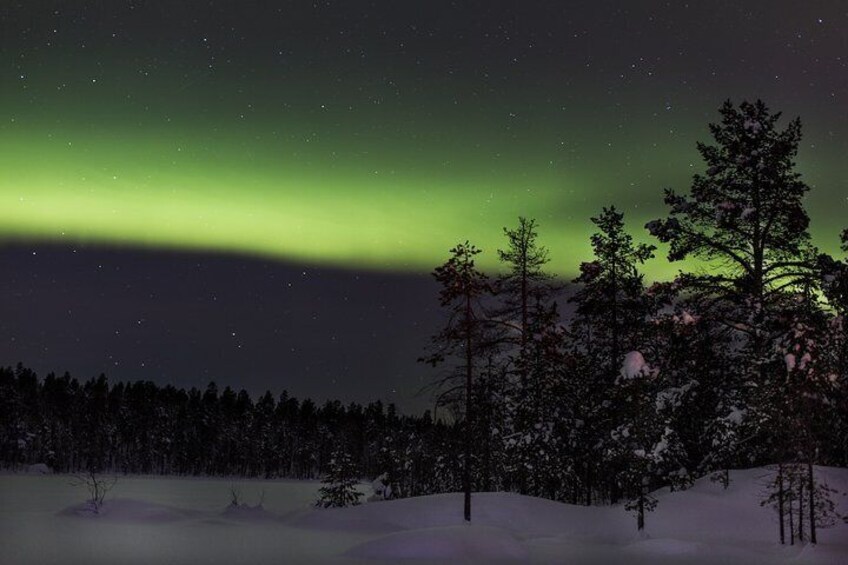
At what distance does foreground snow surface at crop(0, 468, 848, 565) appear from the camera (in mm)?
Answer: 24469

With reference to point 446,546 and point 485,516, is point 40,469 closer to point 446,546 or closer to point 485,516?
point 485,516

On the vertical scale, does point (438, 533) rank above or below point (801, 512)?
below

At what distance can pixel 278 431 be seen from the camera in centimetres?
16538

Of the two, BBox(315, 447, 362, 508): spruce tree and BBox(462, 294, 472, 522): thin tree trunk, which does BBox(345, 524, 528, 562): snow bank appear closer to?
BBox(462, 294, 472, 522): thin tree trunk

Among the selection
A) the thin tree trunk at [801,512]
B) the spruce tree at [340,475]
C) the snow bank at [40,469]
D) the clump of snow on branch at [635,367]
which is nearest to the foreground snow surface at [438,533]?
the thin tree trunk at [801,512]

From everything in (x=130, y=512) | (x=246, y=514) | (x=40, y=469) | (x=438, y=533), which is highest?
(x=438, y=533)

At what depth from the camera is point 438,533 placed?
2648cm

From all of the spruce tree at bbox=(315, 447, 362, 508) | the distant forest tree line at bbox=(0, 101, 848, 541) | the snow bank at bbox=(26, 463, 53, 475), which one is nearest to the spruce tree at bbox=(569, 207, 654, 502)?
the distant forest tree line at bbox=(0, 101, 848, 541)

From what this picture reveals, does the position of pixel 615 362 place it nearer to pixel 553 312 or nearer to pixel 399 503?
pixel 553 312

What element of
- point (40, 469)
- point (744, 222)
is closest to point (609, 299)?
point (744, 222)

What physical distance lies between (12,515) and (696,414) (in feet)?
96.8

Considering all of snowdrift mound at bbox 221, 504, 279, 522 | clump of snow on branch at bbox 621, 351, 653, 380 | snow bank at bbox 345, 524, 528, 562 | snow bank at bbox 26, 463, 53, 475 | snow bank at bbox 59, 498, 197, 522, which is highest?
clump of snow on branch at bbox 621, 351, 653, 380

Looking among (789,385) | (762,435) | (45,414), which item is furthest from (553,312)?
(45,414)

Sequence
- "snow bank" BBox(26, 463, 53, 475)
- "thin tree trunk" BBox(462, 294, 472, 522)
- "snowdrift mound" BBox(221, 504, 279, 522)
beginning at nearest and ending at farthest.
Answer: "thin tree trunk" BBox(462, 294, 472, 522)
"snowdrift mound" BBox(221, 504, 279, 522)
"snow bank" BBox(26, 463, 53, 475)
